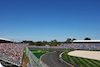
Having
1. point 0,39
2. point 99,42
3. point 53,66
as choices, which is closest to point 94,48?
point 99,42

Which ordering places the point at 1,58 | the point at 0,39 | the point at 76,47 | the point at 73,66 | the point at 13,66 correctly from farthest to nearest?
1. the point at 76,47
2. the point at 0,39
3. the point at 73,66
4. the point at 13,66
5. the point at 1,58

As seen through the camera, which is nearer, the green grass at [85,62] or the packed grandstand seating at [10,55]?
the packed grandstand seating at [10,55]

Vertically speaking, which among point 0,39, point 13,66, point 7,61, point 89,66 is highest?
point 0,39

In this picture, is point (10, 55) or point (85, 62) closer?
point (10, 55)

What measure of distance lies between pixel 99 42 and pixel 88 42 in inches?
229

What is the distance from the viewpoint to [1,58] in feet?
40.1

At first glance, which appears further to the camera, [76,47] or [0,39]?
[76,47]

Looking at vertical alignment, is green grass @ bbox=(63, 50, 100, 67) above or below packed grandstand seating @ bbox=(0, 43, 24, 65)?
below

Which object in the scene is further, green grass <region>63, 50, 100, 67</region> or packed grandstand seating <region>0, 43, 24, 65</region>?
green grass <region>63, 50, 100, 67</region>

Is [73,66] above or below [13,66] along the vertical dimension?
below

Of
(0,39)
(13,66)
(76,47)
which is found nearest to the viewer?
(13,66)

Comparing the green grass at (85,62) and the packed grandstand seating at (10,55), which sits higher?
the packed grandstand seating at (10,55)

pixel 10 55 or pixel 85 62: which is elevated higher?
pixel 10 55

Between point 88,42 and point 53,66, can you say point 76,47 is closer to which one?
point 88,42
